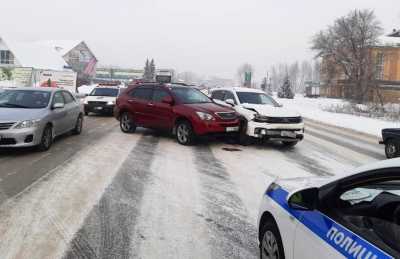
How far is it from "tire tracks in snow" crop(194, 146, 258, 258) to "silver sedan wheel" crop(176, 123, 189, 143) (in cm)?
331

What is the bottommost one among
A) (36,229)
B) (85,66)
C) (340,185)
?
(36,229)

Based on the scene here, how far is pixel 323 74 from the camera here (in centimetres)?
6938

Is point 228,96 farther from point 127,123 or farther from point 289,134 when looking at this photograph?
point 127,123

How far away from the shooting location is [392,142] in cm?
1123

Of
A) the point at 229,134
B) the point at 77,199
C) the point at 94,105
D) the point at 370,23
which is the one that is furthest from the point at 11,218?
the point at 370,23

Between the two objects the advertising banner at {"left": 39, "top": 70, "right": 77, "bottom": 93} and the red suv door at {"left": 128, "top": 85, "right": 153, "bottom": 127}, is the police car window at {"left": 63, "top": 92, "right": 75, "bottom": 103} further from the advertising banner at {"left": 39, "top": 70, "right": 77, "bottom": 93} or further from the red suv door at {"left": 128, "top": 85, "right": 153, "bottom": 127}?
the advertising banner at {"left": 39, "top": 70, "right": 77, "bottom": 93}

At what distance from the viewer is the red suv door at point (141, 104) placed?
43.4 feet

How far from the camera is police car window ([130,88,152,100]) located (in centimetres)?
1340

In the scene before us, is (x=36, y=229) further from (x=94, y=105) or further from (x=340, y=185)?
(x=94, y=105)

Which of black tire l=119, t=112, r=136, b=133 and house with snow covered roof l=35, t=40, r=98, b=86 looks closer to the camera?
black tire l=119, t=112, r=136, b=133

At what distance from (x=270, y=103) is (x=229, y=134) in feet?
7.52

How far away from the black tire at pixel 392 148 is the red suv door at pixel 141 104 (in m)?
6.94

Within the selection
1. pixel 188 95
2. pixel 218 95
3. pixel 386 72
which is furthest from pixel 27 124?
pixel 386 72

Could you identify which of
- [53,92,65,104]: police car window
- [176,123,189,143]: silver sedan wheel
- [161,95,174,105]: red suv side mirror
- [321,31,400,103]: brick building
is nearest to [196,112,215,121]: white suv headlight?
[176,123,189,143]: silver sedan wheel
